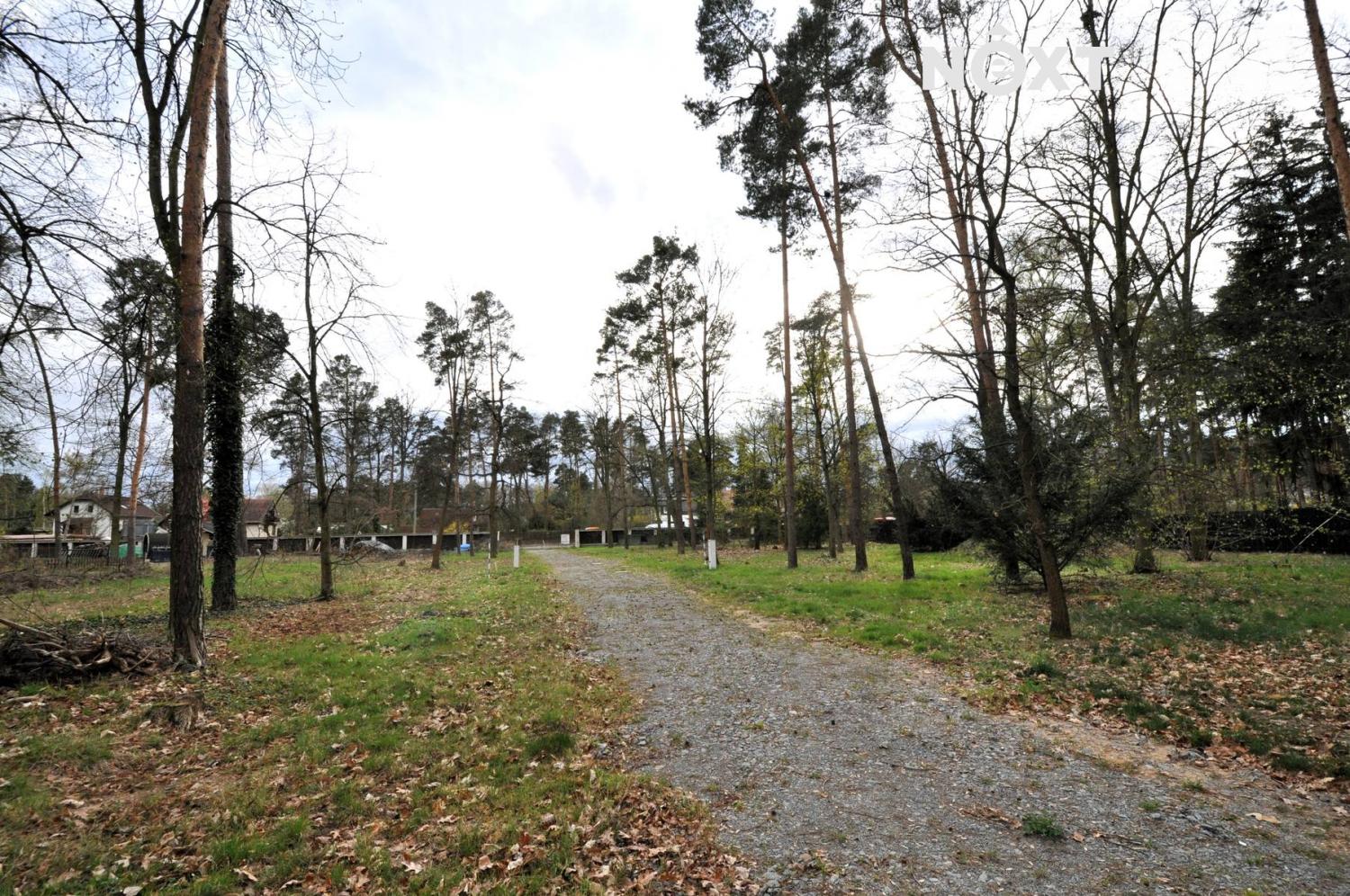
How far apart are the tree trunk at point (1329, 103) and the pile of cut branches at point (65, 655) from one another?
50.1ft

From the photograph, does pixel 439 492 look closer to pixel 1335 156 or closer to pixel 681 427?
pixel 681 427

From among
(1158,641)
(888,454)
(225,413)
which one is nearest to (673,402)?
(888,454)

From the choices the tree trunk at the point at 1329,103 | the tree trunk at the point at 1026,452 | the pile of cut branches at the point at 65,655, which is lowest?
the pile of cut branches at the point at 65,655

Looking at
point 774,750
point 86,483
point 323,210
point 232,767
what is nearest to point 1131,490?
point 774,750

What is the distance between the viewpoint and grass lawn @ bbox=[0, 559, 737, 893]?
3.18 m

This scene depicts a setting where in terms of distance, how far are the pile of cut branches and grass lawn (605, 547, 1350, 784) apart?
875 cm

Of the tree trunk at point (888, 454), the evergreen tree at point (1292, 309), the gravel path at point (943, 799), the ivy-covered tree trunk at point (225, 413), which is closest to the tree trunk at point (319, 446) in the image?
the ivy-covered tree trunk at point (225, 413)

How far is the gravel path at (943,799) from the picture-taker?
9.93 feet

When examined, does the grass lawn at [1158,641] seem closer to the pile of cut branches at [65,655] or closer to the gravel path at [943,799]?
the gravel path at [943,799]

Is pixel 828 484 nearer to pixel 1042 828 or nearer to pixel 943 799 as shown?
pixel 943 799

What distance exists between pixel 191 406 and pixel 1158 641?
40.0ft

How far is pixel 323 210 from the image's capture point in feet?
26.0

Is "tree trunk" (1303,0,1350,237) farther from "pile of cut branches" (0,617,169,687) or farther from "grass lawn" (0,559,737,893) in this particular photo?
"pile of cut branches" (0,617,169,687)

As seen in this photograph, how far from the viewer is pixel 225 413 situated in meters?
11.9
